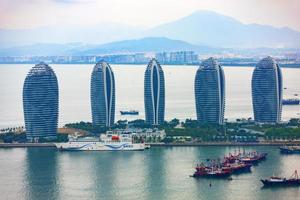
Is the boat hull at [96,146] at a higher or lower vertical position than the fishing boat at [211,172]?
higher

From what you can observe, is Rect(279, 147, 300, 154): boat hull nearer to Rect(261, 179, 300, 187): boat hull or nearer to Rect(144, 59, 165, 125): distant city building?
Rect(261, 179, 300, 187): boat hull

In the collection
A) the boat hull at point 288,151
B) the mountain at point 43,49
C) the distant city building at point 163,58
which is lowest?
the boat hull at point 288,151

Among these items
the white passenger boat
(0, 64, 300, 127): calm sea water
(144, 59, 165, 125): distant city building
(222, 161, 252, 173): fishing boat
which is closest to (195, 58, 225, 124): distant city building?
(144, 59, 165, 125): distant city building

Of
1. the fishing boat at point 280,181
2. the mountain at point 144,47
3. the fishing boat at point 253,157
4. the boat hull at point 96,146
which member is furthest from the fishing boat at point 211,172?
the mountain at point 144,47

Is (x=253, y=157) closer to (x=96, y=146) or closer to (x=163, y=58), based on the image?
(x=96, y=146)

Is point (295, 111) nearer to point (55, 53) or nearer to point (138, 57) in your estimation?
point (138, 57)

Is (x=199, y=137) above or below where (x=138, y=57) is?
below

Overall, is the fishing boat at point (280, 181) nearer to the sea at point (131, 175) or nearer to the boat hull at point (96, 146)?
the sea at point (131, 175)

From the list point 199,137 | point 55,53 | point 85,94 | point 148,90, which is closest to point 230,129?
point 199,137
